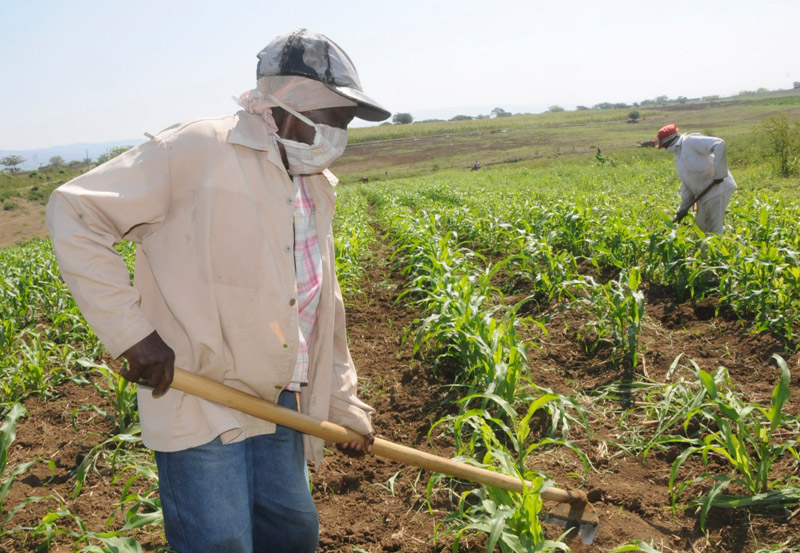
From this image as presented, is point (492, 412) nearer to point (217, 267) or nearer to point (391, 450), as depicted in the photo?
point (391, 450)

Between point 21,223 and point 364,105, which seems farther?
point 21,223

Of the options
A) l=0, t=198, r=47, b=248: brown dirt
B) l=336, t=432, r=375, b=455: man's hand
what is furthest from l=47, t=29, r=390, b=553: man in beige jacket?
l=0, t=198, r=47, b=248: brown dirt

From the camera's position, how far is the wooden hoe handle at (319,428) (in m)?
1.65

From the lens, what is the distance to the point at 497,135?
7062 centimetres

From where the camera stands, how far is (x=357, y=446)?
2.16 meters

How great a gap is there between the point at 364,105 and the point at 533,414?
2.17m

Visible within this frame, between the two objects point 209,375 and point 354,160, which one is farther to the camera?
point 354,160

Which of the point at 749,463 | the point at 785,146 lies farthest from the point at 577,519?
the point at 785,146

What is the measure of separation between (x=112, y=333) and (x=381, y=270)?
21.4ft

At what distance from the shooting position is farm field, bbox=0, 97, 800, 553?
2389 millimetres

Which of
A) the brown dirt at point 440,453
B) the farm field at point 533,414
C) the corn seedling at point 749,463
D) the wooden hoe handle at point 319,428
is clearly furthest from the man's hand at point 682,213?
the wooden hoe handle at point 319,428

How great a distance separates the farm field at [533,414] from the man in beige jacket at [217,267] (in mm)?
499

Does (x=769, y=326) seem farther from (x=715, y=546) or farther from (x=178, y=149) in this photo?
(x=178, y=149)

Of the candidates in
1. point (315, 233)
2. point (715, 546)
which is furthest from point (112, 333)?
point (715, 546)
